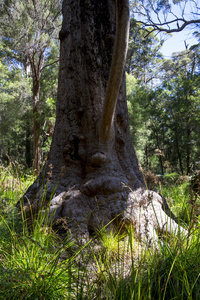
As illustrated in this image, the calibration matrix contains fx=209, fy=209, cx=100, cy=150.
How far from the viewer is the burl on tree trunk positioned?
2.52m

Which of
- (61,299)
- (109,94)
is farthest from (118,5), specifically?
(61,299)

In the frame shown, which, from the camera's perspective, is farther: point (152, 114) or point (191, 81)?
point (152, 114)

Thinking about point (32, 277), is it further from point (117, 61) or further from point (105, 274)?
point (117, 61)

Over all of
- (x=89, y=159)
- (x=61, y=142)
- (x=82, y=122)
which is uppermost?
(x=82, y=122)

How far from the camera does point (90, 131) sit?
2969mm

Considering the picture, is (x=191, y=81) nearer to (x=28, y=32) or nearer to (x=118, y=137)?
(x=28, y=32)

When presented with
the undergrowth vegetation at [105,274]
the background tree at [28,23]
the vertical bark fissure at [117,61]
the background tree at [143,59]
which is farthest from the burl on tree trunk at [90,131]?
the background tree at [143,59]

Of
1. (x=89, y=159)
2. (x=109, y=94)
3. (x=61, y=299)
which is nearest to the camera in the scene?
(x=61, y=299)

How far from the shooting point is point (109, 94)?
8.06 feet

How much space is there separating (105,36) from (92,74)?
66 cm

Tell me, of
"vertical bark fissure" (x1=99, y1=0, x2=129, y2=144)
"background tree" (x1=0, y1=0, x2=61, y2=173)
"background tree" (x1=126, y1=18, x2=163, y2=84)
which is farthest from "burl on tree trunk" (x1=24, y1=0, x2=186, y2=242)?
"background tree" (x1=126, y1=18, x2=163, y2=84)

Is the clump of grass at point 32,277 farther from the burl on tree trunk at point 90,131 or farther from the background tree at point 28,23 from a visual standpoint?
the background tree at point 28,23

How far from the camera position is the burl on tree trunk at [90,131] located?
8.27 ft

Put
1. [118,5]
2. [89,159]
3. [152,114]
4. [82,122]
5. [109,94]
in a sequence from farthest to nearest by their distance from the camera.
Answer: [152,114], [82,122], [89,159], [109,94], [118,5]
